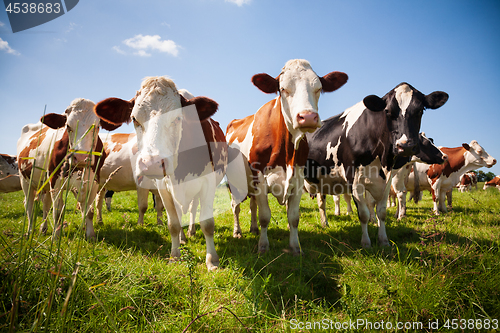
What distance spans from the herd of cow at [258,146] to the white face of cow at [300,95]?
0.01m

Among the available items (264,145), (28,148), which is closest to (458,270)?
(264,145)

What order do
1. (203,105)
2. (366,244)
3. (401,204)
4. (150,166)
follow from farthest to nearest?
1. (401,204)
2. (366,244)
3. (203,105)
4. (150,166)

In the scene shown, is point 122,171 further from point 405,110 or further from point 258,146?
point 405,110

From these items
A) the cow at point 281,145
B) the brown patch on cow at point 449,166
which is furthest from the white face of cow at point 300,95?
the brown patch on cow at point 449,166

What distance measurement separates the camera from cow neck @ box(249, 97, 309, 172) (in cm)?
398

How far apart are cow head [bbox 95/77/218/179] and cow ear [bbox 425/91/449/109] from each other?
375cm

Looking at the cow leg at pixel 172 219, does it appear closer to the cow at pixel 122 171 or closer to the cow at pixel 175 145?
the cow at pixel 175 145

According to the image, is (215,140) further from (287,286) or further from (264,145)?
(287,286)

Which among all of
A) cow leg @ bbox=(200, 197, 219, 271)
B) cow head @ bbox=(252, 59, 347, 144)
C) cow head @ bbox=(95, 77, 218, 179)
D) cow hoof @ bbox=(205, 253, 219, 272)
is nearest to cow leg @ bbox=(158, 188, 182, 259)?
cow leg @ bbox=(200, 197, 219, 271)

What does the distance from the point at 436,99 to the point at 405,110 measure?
0.85 m

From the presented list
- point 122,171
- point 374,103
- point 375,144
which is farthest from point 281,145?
point 122,171

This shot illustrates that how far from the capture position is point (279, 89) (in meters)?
3.93

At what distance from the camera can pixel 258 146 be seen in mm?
4254

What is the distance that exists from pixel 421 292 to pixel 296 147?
2.30m
